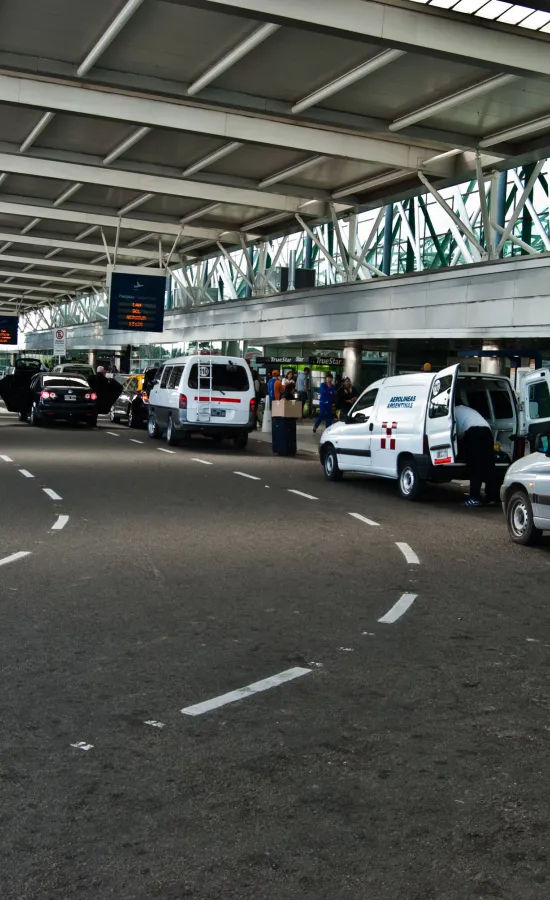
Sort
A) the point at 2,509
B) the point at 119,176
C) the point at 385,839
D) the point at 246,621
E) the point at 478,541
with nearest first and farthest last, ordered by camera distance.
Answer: the point at 385,839 < the point at 246,621 < the point at 478,541 < the point at 2,509 < the point at 119,176

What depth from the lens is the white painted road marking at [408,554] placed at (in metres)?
10.5

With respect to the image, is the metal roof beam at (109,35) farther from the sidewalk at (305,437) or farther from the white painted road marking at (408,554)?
the white painted road marking at (408,554)

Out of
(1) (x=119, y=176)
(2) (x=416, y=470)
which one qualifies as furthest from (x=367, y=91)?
(1) (x=119, y=176)

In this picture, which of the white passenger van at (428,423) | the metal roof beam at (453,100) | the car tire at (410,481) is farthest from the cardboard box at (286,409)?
the car tire at (410,481)

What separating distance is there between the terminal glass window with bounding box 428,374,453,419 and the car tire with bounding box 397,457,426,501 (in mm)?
940

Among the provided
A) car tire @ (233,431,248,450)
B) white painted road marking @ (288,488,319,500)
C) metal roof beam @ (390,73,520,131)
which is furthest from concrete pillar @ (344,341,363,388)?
white painted road marking @ (288,488,319,500)

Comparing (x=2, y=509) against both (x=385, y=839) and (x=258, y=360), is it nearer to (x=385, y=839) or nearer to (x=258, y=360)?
(x=385, y=839)

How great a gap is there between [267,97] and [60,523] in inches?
552

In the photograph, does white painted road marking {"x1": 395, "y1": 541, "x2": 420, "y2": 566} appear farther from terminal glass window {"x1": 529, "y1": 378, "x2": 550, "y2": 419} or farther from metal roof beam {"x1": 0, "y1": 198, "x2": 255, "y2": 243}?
metal roof beam {"x1": 0, "y1": 198, "x2": 255, "y2": 243}

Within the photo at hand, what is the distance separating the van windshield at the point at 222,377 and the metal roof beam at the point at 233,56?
22.1 ft

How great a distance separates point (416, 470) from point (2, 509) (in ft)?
21.3

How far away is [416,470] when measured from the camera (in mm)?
16344

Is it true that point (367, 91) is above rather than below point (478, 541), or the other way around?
above

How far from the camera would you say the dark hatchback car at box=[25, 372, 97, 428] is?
108 feet
